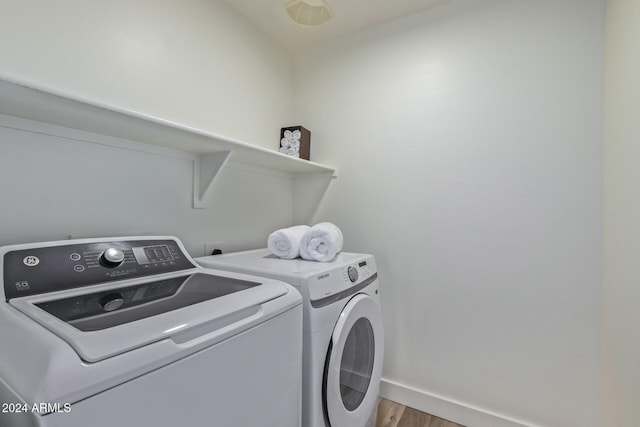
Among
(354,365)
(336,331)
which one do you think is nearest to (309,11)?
(336,331)

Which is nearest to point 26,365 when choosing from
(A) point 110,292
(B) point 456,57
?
(A) point 110,292

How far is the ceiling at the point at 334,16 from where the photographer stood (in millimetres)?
1771

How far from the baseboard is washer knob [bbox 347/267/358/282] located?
1.00 metres

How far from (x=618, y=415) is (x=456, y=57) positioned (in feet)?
6.24

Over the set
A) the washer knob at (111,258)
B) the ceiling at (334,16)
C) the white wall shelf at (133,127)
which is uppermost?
the ceiling at (334,16)

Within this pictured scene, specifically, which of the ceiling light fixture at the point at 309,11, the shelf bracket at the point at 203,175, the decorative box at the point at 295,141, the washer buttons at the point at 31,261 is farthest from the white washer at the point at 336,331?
the ceiling light fixture at the point at 309,11

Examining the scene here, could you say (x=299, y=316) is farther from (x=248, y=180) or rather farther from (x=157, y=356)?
(x=248, y=180)

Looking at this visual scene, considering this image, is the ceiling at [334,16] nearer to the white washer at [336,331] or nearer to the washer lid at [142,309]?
the white washer at [336,331]

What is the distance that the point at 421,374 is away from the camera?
5.92 feet

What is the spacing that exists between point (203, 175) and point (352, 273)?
99 cm

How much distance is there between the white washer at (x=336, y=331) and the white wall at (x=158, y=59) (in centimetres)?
86

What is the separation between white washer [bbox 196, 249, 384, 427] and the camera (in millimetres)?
1063

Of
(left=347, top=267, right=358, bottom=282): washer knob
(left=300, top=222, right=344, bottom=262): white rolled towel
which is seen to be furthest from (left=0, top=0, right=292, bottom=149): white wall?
(left=347, top=267, right=358, bottom=282): washer knob

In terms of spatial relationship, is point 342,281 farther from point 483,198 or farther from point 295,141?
point 295,141
